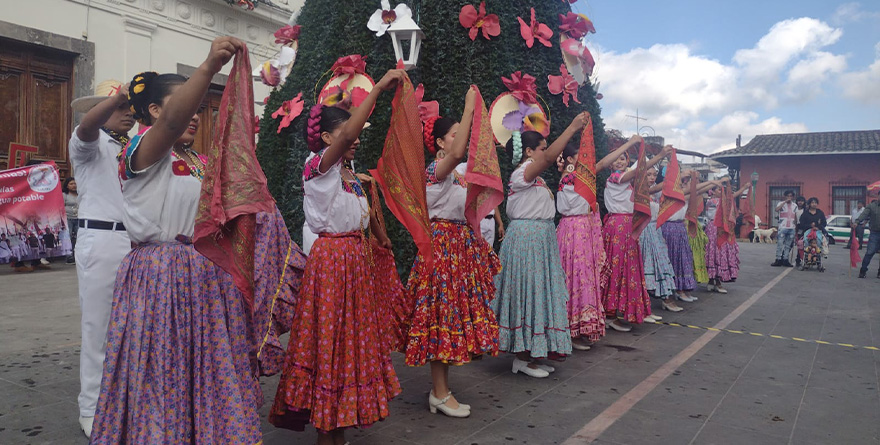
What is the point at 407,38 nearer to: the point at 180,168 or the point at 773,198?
the point at 180,168

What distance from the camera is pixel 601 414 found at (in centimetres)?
367

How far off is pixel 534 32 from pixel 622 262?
266 centimetres

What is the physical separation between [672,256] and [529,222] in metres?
4.42

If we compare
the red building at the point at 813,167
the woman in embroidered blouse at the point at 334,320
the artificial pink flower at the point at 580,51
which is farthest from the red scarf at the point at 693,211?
the red building at the point at 813,167

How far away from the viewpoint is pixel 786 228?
14359 mm

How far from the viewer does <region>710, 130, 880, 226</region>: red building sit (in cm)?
2803

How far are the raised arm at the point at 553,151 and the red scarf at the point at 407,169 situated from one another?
3.64 ft

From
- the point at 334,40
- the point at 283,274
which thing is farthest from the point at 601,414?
the point at 334,40

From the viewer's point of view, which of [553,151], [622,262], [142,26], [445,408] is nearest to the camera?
[445,408]

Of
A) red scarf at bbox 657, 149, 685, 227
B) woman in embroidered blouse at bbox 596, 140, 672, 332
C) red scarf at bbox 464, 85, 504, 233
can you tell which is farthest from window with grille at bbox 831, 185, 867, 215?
red scarf at bbox 464, 85, 504, 233

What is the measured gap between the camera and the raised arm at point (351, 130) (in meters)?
2.62

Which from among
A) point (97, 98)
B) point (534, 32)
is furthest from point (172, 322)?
point (534, 32)

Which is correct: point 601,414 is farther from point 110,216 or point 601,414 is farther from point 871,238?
point 871,238

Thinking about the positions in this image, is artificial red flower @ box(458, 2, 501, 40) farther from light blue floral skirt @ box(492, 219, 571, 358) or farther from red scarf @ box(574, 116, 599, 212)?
light blue floral skirt @ box(492, 219, 571, 358)
